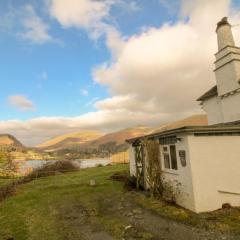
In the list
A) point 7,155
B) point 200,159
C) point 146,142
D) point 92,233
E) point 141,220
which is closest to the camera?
point 92,233

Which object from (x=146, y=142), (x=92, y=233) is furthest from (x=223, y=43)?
(x=92, y=233)

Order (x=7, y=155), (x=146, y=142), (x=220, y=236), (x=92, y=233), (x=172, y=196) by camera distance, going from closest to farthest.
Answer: (x=220, y=236), (x=92, y=233), (x=172, y=196), (x=146, y=142), (x=7, y=155)

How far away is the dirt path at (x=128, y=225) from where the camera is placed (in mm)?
9805

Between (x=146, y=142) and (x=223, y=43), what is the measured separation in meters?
9.30

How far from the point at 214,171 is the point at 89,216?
655 centimetres

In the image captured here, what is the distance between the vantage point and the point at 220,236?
9469mm

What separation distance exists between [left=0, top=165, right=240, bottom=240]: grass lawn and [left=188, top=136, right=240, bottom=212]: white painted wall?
2.47ft

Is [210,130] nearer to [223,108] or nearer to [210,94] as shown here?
[223,108]

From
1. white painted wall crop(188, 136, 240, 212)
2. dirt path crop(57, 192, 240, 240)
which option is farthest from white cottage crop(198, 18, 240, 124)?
dirt path crop(57, 192, 240, 240)

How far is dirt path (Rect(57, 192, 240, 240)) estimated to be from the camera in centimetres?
980

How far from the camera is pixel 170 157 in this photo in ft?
50.3

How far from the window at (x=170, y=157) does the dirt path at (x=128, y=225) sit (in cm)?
292

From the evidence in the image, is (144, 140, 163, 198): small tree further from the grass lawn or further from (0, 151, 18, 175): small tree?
(0, 151, 18, 175): small tree

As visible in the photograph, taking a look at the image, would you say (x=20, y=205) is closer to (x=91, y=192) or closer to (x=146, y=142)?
(x=91, y=192)
